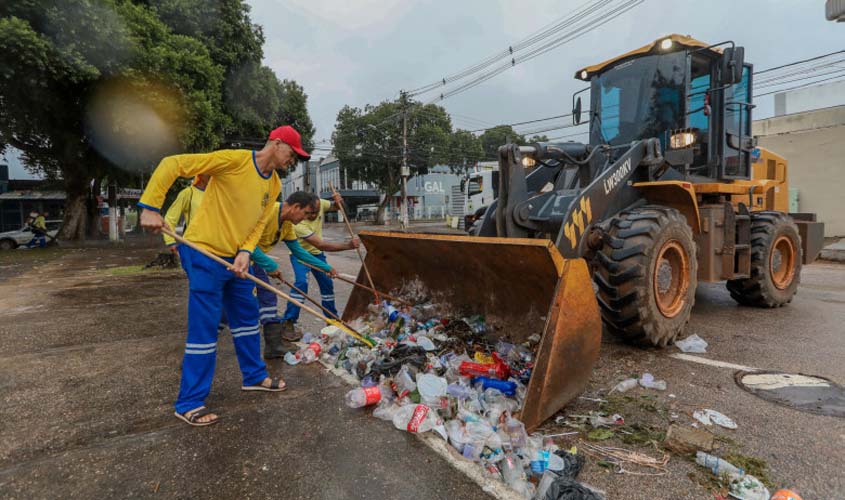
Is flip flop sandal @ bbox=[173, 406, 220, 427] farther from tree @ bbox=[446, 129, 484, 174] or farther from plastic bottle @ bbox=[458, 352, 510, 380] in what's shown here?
tree @ bbox=[446, 129, 484, 174]

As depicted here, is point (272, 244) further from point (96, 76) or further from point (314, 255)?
point (96, 76)

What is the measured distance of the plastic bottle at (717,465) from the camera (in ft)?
7.46

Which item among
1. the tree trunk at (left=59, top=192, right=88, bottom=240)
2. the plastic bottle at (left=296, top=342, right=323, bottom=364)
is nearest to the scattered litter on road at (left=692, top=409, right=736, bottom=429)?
the plastic bottle at (left=296, top=342, right=323, bottom=364)

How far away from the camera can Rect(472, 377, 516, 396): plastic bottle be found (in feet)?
10.0

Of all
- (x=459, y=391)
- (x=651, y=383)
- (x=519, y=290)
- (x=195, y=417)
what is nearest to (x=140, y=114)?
(x=195, y=417)

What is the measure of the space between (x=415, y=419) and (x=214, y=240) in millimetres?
1766

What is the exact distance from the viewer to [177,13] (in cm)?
1600

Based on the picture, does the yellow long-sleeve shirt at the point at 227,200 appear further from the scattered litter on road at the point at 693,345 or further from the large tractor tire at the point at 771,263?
the large tractor tire at the point at 771,263

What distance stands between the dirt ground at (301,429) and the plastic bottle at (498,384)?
1.17 ft

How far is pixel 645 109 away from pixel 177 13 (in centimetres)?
1652

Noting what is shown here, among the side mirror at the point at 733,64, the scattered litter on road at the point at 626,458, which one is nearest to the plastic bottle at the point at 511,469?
the scattered litter on road at the point at 626,458

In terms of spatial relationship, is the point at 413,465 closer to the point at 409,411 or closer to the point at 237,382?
the point at 409,411

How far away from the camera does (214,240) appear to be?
3.16m

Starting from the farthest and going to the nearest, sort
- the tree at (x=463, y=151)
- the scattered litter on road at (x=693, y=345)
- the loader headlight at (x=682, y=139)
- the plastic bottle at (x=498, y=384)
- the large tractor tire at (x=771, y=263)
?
the tree at (x=463, y=151) → the large tractor tire at (x=771, y=263) → the loader headlight at (x=682, y=139) → the scattered litter on road at (x=693, y=345) → the plastic bottle at (x=498, y=384)
